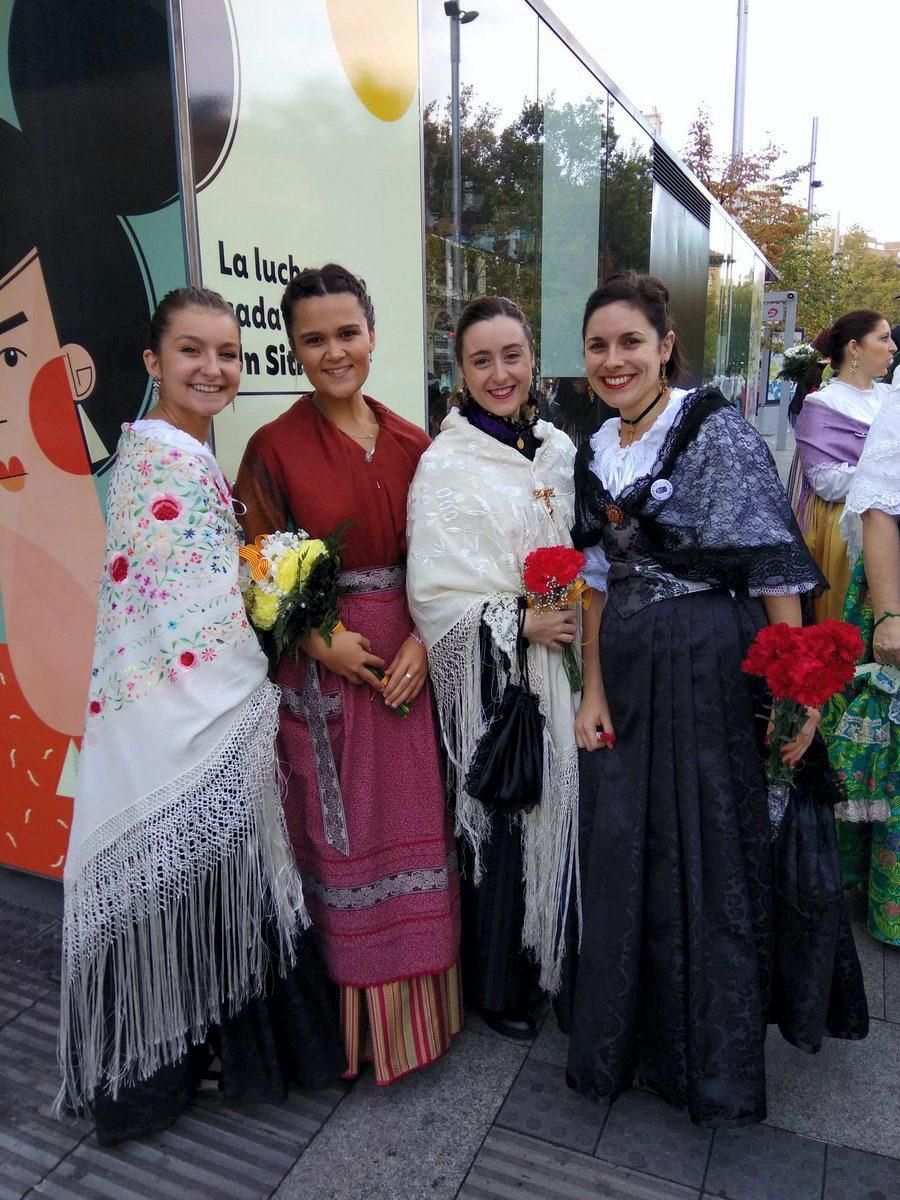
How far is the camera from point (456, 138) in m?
3.49

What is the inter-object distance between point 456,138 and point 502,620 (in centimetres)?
237

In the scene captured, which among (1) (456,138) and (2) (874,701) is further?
(1) (456,138)

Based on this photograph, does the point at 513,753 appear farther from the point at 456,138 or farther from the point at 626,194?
the point at 626,194

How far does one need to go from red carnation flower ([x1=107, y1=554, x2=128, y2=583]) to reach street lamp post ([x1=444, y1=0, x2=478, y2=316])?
7.17ft

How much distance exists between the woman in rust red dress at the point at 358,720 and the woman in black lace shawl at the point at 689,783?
42 centimetres

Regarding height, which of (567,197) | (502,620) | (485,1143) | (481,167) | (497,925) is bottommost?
(485,1143)

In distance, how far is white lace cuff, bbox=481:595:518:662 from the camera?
2070mm

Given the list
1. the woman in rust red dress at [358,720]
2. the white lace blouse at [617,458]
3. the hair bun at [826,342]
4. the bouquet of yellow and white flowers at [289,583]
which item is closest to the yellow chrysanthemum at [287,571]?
the bouquet of yellow and white flowers at [289,583]

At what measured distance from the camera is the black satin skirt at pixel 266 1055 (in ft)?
6.68

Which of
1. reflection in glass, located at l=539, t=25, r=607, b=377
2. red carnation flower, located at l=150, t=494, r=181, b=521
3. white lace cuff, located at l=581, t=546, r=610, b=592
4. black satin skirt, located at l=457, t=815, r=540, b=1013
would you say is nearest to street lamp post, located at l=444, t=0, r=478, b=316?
reflection in glass, located at l=539, t=25, r=607, b=377

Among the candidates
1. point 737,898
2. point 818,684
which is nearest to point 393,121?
point 818,684

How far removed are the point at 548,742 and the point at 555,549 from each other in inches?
19.6

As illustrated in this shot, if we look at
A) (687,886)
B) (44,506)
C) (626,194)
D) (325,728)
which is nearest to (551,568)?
(325,728)

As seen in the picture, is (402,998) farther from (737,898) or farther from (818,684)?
(818,684)
